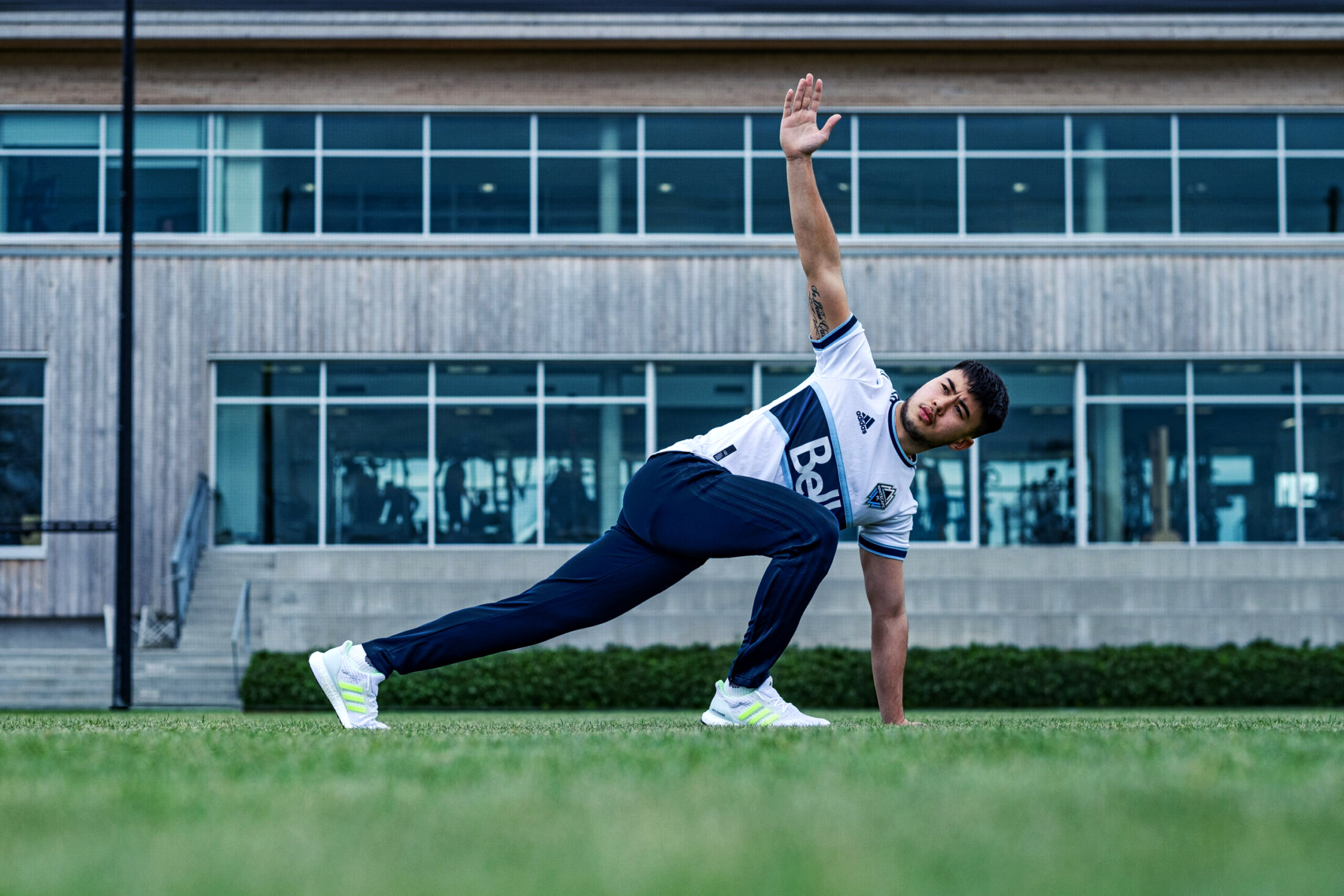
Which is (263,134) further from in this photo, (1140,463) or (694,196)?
(1140,463)

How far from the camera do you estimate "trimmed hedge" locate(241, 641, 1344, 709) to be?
1731 cm

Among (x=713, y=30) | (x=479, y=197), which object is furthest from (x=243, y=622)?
(x=713, y=30)

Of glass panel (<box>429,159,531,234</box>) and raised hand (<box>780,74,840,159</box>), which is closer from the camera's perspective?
raised hand (<box>780,74,840,159</box>)

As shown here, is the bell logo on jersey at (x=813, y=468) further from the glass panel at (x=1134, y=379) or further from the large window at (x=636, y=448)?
the glass panel at (x=1134, y=379)

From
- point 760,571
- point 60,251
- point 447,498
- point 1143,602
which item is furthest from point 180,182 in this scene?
point 1143,602

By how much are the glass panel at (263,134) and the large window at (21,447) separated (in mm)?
4547

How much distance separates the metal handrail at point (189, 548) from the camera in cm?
1989

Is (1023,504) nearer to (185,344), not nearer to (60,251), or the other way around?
(185,344)

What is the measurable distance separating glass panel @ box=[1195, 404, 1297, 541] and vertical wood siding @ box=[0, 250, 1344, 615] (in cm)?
108

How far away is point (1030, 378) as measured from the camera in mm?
21609

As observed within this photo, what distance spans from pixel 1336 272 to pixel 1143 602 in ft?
19.7

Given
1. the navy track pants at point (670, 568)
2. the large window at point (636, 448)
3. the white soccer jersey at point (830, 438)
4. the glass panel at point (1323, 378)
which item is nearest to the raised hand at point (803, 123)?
the white soccer jersey at point (830, 438)

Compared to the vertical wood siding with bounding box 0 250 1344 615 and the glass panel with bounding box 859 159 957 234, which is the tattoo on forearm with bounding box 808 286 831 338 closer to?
the vertical wood siding with bounding box 0 250 1344 615

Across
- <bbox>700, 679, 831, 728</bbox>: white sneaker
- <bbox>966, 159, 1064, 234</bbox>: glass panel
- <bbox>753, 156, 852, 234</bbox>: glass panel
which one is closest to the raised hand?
<bbox>700, 679, 831, 728</bbox>: white sneaker
